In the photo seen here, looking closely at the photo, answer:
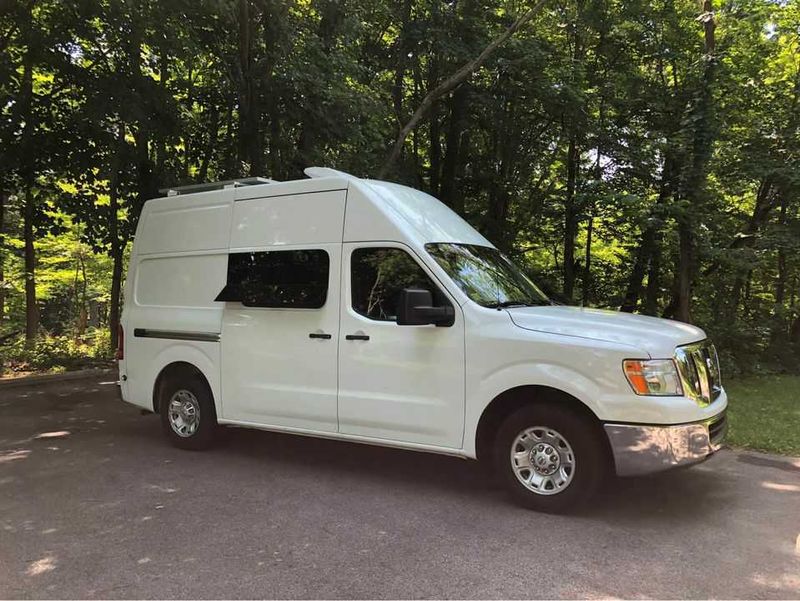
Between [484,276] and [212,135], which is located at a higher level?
[212,135]

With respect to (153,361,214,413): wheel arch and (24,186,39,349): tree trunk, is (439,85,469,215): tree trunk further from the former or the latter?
(153,361,214,413): wheel arch

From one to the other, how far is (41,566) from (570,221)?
550 inches

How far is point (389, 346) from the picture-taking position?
5.21 metres

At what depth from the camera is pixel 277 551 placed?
4027mm

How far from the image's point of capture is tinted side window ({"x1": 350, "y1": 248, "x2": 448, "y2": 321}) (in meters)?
5.23

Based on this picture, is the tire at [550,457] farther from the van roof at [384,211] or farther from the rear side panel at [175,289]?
the rear side panel at [175,289]

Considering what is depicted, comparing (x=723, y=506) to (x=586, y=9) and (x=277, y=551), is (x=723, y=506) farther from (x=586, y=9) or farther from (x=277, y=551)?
(x=586, y=9)

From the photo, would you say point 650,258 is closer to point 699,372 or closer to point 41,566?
point 699,372

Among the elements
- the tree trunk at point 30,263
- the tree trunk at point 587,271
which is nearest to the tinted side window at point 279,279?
the tree trunk at point 30,263

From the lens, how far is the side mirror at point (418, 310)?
4742mm

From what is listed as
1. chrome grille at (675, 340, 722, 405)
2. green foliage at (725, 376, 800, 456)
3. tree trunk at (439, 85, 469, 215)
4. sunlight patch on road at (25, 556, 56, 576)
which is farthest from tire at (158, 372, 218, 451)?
tree trunk at (439, 85, 469, 215)

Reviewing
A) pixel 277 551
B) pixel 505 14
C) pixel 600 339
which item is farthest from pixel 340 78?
pixel 277 551

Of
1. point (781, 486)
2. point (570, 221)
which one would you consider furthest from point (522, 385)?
point (570, 221)

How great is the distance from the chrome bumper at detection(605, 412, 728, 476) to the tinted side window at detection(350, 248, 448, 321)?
1.76 metres
